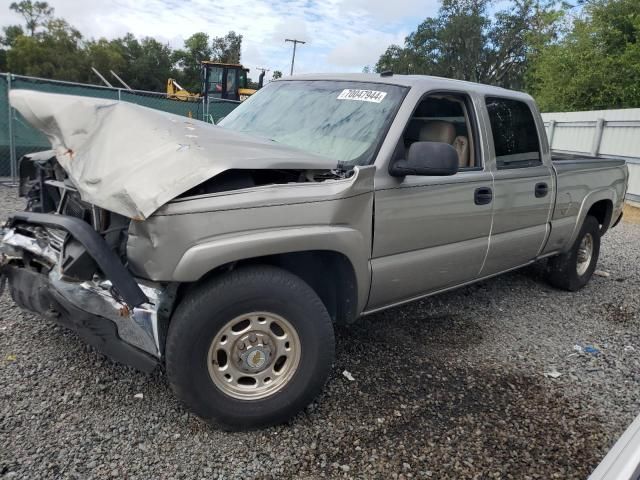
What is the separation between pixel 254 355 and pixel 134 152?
1163 millimetres

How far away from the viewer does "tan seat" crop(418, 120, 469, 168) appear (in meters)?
3.54

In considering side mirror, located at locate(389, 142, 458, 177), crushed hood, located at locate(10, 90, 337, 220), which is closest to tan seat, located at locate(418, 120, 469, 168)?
side mirror, located at locate(389, 142, 458, 177)

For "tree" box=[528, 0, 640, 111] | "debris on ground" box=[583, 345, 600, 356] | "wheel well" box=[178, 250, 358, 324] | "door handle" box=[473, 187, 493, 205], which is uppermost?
"tree" box=[528, 0, 640, 111]

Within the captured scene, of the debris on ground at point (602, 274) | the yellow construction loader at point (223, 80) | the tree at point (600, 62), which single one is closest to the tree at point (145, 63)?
the yellow construction loader at point (223, 80)

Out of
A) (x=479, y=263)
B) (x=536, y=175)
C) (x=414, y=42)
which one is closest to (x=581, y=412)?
(x=479, y=263)

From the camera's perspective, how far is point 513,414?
2.98 metres

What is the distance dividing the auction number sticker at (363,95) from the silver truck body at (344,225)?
0.43ft

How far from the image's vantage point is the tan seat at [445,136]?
354 cm

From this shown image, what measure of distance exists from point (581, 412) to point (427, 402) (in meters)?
0.94

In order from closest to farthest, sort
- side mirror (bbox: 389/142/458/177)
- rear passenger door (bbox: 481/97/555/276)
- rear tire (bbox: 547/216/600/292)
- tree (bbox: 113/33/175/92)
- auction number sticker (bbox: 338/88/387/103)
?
side mirror (bbox: 389/142/458/177) → auction number sticker (bbox: 338/88/387/103) → rear passenger door (bbox: 481/97/555/276) → rear tire (bbox: 547/216/600/292) → tree (bbox: 113/33/175/92)

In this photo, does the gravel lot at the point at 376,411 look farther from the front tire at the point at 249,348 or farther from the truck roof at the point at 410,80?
the truck roof at the point at 410,80

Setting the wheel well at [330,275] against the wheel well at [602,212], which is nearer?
the wheel well at [330,275]

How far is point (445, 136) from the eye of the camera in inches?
143

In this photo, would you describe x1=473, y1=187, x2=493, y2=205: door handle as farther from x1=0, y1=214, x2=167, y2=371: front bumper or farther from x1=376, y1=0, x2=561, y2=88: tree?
x1=376, y1=0, x2=561, y2=88: tree
